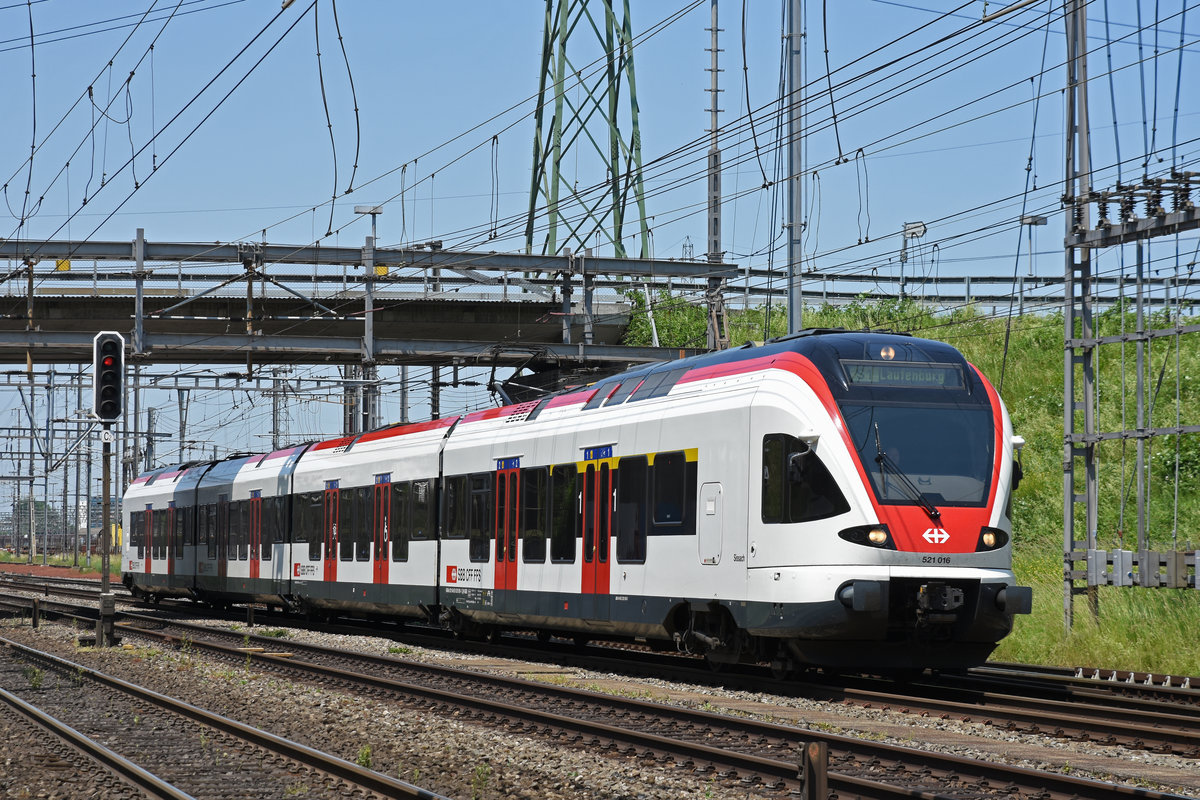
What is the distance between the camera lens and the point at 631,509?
17109 mm

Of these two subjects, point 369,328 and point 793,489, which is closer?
point 793,489

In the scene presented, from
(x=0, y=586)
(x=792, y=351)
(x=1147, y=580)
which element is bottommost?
(x=0, y=586)

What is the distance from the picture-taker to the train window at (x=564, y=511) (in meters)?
18.3

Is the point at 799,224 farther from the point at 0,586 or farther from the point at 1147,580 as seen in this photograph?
the point at 0,586

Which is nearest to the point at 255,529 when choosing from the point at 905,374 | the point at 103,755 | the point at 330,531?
the point at 330,531

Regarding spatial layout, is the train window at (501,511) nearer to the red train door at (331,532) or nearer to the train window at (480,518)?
the train window at (480,518)

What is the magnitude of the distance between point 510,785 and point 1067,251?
39.4 ft

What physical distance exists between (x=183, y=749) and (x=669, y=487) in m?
6.34

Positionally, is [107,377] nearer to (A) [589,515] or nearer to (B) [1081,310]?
(A) [589,515]

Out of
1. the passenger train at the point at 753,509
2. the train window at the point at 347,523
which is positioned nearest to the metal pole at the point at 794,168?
the passenger train at the point at 753,509

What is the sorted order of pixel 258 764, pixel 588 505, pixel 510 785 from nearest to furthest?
1. pixel 510 785
2. pixel 258 764
3. pixel 588 505

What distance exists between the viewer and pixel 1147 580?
55.0ft

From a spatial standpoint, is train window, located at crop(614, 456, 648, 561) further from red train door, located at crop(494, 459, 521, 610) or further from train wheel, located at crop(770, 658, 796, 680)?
red train door, located at crop(494, 459, 521, 610)

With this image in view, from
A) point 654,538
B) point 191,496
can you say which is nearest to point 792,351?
point 654,538
